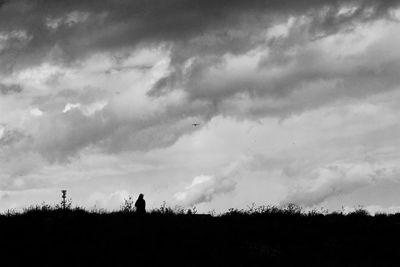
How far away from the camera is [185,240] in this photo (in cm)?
1515

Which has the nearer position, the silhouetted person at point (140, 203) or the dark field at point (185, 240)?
the dark field at point (185, 240)

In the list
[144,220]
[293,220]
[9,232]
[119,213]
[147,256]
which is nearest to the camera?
[147,256]

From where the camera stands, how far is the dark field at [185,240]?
535 inches

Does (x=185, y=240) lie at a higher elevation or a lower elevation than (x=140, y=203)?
lower

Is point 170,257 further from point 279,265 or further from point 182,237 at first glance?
point 279,265

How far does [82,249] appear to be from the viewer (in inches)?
546

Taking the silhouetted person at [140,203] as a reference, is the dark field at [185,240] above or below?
below

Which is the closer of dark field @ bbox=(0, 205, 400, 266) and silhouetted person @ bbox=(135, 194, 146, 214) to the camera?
dark field @ bbox=(0, 205, 400, 266)

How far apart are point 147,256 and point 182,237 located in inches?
78.3

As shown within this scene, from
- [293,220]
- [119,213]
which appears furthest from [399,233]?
[119,213]

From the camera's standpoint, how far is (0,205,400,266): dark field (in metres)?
13.6

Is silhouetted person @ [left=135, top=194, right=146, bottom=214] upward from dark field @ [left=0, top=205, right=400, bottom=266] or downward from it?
upward

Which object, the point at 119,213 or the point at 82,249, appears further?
the point at 119,213

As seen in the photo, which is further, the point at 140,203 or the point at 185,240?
the point at 140,203
